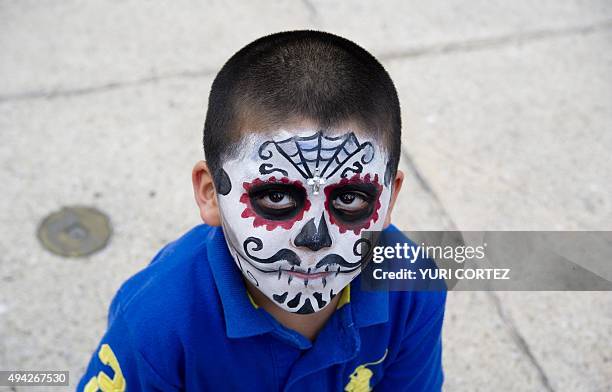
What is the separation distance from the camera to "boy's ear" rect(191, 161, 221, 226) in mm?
1707

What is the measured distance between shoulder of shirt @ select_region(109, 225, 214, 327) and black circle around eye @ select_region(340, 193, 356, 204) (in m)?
0.41

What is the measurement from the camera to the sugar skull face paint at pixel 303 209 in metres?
1.50

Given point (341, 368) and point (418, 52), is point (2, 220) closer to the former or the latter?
point (341, 368)

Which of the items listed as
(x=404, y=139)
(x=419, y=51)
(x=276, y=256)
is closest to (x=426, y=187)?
(x=404, y=139)

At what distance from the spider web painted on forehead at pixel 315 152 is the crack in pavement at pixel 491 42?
2.47 meters

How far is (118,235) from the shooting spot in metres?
2.94

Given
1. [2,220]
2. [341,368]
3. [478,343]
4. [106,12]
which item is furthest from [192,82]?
[341,368]

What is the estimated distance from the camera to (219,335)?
174 cm

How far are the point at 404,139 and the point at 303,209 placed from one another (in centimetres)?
196

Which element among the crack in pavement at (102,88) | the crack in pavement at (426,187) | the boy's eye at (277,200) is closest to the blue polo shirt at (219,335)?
the boy's eye at (277,200)

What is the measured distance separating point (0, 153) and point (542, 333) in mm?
2400

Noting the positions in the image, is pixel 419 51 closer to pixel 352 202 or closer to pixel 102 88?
pixel 102 88

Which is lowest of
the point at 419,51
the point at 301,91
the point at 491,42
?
the point at 301,91

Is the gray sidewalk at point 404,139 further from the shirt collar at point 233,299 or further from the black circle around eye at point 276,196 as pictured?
the black circle around eye at point 276,196
